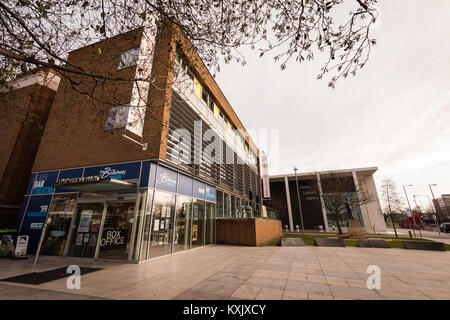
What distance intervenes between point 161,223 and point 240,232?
672 centimetres

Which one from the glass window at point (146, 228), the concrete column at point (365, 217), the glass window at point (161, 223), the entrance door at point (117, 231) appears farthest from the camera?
the concrete column at point (365, 217)

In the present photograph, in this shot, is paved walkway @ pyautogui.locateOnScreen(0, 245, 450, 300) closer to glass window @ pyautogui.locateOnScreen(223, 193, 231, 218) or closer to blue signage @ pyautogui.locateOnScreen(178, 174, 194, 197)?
blue signage @ pyautogui.locateOnScreen(178, 174, 194, 197)

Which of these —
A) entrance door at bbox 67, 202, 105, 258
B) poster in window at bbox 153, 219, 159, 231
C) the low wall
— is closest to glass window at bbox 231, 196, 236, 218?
the low wall

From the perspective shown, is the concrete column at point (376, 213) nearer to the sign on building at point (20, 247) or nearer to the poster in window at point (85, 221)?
the poster in window at point (85, 221)

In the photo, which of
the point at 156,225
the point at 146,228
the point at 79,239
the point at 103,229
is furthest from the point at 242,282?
the point at 79,239

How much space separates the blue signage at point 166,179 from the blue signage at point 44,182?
6819 millimetres

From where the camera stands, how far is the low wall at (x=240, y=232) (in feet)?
44.1

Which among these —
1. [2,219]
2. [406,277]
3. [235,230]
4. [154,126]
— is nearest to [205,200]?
[235,230]

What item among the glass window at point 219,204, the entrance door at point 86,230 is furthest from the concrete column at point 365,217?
the entrance door at point 86,230

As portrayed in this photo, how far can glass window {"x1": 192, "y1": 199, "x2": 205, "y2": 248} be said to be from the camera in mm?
11805

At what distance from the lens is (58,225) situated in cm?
977

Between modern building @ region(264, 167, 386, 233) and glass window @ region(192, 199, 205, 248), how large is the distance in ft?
82.0
